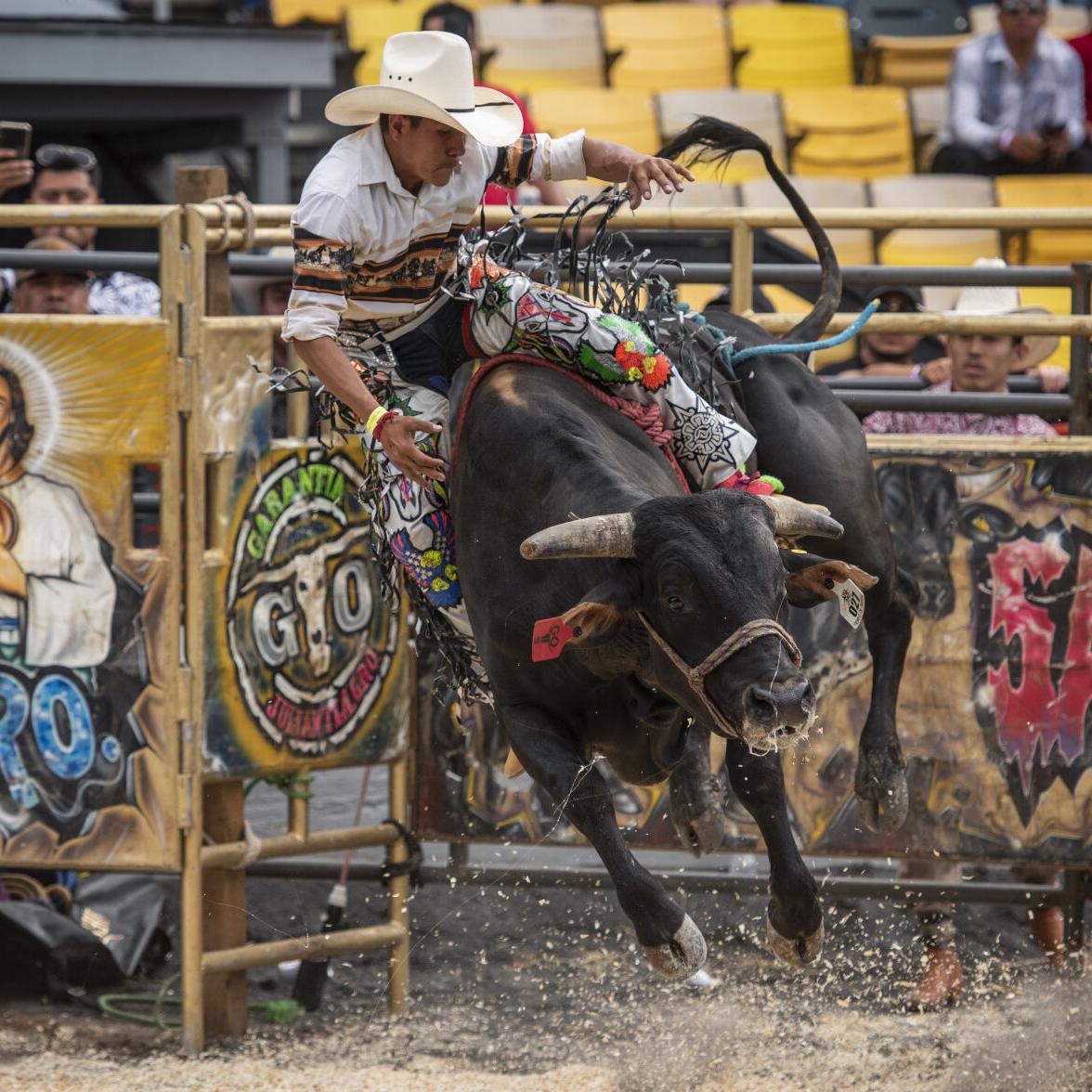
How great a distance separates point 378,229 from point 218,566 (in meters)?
1.46

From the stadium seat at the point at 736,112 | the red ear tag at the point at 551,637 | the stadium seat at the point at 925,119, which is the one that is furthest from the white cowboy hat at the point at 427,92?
the stadium seat at the point at 925,119

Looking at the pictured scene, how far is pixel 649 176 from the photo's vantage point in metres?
4.82

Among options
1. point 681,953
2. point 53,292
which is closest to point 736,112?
point 53,292

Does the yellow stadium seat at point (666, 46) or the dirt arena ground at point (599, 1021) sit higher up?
the yellow stadium seat at point (666, 46)

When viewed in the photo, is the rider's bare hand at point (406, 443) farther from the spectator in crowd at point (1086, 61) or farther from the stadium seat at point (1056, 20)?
the stadium seat at point (1056, 20)

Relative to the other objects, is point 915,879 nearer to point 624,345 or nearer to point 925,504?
point 925,504

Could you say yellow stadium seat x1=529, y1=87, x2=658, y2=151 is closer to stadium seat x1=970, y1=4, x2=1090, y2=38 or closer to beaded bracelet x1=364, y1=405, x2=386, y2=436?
stadium seat x1=970, y1=4, x2=1090, y2=38

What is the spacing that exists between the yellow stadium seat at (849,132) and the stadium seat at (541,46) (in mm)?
1446

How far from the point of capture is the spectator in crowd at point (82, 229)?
272 inches

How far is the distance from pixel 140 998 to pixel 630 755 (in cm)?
236

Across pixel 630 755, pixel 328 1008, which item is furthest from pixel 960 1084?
pixel 328 1008

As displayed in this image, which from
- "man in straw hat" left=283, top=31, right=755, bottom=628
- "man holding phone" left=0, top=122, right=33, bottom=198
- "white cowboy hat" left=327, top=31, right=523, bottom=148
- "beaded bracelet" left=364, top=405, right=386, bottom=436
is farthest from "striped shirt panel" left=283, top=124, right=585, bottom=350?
"man holding phone" left=0, top=122, right=33, bottom=198

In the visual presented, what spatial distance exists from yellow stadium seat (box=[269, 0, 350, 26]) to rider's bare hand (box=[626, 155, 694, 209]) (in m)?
7.94

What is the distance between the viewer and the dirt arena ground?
17.5 feet
